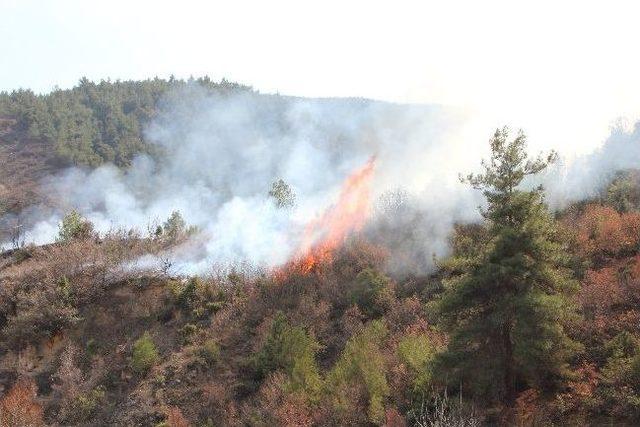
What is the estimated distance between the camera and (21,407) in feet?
88.8

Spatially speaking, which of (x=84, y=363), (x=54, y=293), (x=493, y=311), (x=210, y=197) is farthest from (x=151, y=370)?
(x=210, y=197)

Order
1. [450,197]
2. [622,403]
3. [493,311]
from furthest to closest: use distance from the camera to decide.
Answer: [450,197] → [493,311] → [622,403]

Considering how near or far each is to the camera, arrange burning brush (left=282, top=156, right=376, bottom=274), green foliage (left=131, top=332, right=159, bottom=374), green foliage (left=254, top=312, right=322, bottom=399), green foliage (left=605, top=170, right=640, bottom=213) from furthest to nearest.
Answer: burning brush (left=282, top=156, right=376, bottom=274) < green foliage (left=605, top=170, right=640, bottom=213) < green foliage (left=131, top=332, right=159, bottom=374) < green foliage (left=254, top=312, right=322, bottom=399)

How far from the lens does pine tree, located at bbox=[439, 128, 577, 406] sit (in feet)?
54.8

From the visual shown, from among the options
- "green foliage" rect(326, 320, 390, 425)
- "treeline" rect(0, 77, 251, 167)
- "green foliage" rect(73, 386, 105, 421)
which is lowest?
"green foliage" rect(73, 386, 105, 421)

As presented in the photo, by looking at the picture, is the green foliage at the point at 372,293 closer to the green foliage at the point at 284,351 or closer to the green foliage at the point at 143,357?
the green foliage at the point at 284,351

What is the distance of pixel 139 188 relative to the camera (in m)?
96.8

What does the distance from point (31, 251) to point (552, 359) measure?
45.4 metres

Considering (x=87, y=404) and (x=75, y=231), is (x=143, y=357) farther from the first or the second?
(x=75, y=231)

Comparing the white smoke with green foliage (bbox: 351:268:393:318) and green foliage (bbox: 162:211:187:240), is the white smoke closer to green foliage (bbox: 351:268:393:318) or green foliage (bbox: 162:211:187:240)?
green foliage (bbox: 162:211:187:240)

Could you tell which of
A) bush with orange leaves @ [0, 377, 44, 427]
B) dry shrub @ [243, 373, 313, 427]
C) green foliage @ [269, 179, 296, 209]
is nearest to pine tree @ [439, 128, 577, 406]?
dry shrub @ [243, 373, 313, 427]

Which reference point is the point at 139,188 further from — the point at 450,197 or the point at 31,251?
the point at 450,197

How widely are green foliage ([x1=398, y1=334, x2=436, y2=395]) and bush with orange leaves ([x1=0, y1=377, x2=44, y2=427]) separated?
17.2 meters

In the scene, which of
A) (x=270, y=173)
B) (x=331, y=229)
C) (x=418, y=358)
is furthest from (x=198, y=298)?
(x=270, y=173)
